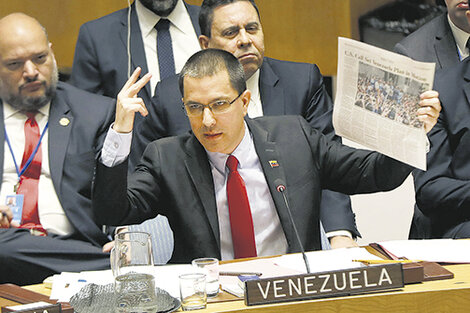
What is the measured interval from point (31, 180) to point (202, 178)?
841mm

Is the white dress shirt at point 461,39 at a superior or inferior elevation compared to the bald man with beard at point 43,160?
superior

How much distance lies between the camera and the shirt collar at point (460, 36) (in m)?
3.15

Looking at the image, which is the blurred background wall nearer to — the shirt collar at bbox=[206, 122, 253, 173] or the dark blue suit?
the dark blue suit

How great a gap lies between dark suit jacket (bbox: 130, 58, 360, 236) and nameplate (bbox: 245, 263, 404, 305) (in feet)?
A: 4.04

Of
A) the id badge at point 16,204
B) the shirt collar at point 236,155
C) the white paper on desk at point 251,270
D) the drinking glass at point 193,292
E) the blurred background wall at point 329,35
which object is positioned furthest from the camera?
the blurred background wall at point 329,35

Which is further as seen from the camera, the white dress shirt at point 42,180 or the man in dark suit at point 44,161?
the white dress shirt at point 42,180

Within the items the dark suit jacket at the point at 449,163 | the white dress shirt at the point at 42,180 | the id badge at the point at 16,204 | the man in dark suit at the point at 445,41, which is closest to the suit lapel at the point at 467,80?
the dark suit jacket at the point at 449,163

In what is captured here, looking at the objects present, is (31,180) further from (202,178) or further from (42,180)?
(202,178)

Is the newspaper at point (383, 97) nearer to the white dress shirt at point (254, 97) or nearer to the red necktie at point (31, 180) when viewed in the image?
the white dress shirt at point (254, 97)

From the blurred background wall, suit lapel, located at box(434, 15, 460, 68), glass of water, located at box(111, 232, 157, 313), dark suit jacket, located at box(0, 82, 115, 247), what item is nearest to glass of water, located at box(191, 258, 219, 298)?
glass of water, located at box(111, 232, 157, 313)

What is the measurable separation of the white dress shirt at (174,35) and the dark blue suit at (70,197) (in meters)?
0.41

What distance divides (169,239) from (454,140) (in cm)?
106

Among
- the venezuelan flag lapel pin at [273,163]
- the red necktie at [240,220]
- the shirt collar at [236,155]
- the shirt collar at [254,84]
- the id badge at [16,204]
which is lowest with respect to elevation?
the red necktie at [240,220]

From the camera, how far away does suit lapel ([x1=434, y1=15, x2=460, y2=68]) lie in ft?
10.3
